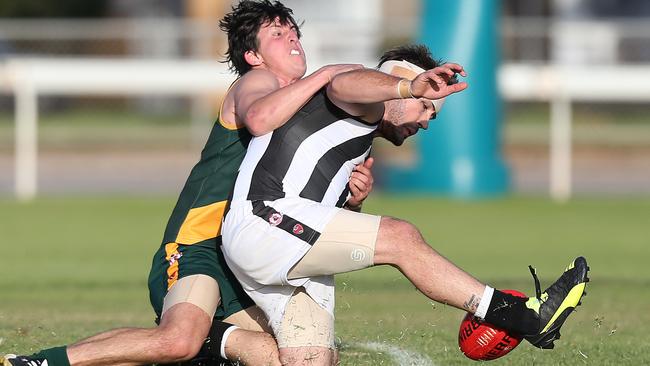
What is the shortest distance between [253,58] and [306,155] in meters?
0.84

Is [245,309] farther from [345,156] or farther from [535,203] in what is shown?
[535,203]

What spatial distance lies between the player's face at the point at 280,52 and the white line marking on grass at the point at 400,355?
1.60 metres

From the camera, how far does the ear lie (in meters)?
6.85

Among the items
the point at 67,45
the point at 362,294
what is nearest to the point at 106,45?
the point at 67,45

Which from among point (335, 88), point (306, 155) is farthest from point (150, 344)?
point (335, 88)

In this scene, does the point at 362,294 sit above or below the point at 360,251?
below

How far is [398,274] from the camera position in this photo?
11688mm

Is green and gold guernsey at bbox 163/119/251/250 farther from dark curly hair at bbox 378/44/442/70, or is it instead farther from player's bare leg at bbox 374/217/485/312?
player's bare leg at bbox 374/217/485/312

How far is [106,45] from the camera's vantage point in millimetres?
27047

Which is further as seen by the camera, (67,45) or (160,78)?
(67,45)

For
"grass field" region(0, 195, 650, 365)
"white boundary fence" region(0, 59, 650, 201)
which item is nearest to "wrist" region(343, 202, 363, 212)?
"grass field" region(0, 195, 650, 365)

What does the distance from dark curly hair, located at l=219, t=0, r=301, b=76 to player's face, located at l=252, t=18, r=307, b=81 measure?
0.04 m

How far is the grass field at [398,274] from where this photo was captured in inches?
302

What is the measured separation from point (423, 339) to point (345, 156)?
6.17 ft
